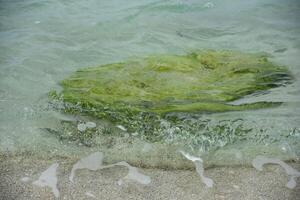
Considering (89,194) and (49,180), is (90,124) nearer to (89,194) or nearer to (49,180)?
(49,180)

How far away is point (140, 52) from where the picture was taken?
23.2ft

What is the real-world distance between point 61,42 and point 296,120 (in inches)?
195

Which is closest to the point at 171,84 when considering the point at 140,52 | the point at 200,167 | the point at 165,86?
the point at 165,86

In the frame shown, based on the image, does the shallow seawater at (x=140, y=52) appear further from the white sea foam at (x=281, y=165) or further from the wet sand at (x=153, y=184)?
the wet sand at (x=153, y=184)

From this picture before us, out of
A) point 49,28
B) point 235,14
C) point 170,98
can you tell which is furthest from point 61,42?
point 235,14

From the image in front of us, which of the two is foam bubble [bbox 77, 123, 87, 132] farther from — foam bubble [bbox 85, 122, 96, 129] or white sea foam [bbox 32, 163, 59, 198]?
white sea foam [bbox 32, 163, 59, 198]

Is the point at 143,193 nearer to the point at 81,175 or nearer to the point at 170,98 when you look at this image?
the point at 81,175

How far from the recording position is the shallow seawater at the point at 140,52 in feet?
13.5

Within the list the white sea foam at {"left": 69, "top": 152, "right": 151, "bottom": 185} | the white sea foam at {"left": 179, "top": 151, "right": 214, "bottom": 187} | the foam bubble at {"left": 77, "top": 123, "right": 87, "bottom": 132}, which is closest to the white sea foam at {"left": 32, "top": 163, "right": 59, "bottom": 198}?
the white sea foam at {"left": 69, "top": 152, "right": 151, "bottom": 185}

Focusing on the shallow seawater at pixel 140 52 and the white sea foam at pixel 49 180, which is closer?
the white sea foam at pixel 49 180

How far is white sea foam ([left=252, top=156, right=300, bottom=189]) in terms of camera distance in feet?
11.8

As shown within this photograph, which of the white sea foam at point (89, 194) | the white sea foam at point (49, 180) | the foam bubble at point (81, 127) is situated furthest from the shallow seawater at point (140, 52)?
the white sea foam at point (89, 194)

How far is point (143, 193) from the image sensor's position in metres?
3.48

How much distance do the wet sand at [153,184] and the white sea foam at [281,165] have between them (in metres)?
0.05
